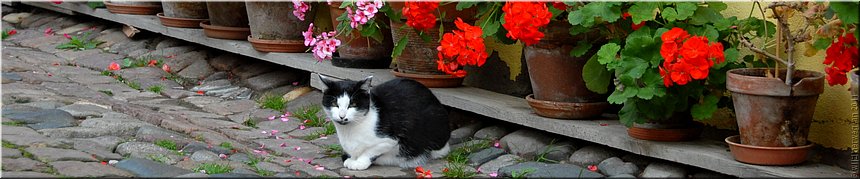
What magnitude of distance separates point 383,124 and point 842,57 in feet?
5.75

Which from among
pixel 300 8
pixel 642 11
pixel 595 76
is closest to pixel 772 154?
pixel 642 11

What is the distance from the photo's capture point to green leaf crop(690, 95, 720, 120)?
410 cm

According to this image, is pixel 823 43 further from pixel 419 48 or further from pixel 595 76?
pixel 419 48

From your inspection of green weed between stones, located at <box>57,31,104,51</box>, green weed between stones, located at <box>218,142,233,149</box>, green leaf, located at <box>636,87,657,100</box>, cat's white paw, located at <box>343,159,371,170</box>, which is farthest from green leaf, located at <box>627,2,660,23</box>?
green weed between stones, located at <box>57,31,104,51</box>

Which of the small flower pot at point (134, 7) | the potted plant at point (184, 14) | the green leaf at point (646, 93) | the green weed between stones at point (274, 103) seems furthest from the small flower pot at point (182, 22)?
the green leaf at point (646, 93)

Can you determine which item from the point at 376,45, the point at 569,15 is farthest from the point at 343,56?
the point at 569,15

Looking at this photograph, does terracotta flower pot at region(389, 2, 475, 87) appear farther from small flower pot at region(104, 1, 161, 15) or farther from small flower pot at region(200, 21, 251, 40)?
small flower pot at region(104, 1, 161, 15)

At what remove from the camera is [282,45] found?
661 cm

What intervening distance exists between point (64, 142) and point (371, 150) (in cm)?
122

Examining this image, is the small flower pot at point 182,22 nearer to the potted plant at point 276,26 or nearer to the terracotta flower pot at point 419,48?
the potted plant at point 276,26

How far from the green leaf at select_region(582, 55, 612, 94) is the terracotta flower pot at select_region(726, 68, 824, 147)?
558 millimetres

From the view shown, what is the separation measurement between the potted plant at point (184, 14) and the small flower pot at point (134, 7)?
2.22ft

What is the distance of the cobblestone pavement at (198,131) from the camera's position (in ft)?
14.4

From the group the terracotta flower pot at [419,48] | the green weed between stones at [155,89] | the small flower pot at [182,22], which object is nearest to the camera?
the terracotta flower pot at [419,48]
